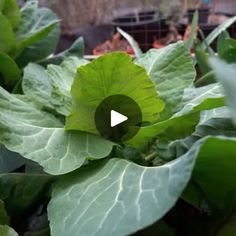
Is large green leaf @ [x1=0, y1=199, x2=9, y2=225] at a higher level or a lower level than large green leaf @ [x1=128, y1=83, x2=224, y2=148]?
lower

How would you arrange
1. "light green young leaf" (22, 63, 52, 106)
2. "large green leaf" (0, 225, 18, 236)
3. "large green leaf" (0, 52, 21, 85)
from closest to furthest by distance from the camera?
"large green leaf" (0, 225, 18, 236) < "light green young leaf" (22, 63, 52, 106) < "large green leaf" (0, 52, 21, 85)

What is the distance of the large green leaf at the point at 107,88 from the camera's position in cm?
38

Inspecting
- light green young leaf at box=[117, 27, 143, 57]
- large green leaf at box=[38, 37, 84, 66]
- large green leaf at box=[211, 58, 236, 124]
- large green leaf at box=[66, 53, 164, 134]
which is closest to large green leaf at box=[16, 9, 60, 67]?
large green leaf at box=[38, 37, 84, 66]

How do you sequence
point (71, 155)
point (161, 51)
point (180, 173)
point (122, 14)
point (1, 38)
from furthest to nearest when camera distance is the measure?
→ point (122, 14) → point (1, 38) → point (161, 51) → point (71, 155) → point (180, 173)

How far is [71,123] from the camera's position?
16.2 inches

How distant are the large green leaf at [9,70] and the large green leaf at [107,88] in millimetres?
246

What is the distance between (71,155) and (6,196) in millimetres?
86

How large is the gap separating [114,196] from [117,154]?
0.31 feet

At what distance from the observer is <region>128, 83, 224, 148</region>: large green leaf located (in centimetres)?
38

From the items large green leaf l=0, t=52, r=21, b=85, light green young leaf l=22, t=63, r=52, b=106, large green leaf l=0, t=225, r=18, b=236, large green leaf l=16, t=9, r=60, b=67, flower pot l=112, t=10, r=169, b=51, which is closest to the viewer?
large green leaf l=0, t=225, r=18, b=236

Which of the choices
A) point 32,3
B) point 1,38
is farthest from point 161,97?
point 32,3

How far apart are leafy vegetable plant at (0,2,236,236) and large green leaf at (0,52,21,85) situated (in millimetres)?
141

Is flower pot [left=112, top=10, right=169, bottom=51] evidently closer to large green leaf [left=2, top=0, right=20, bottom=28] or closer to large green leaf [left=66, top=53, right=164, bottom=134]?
large green leaf [left=2, top=0, right=20, bottom=28]

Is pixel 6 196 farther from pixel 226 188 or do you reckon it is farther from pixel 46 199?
pixel 226 188
